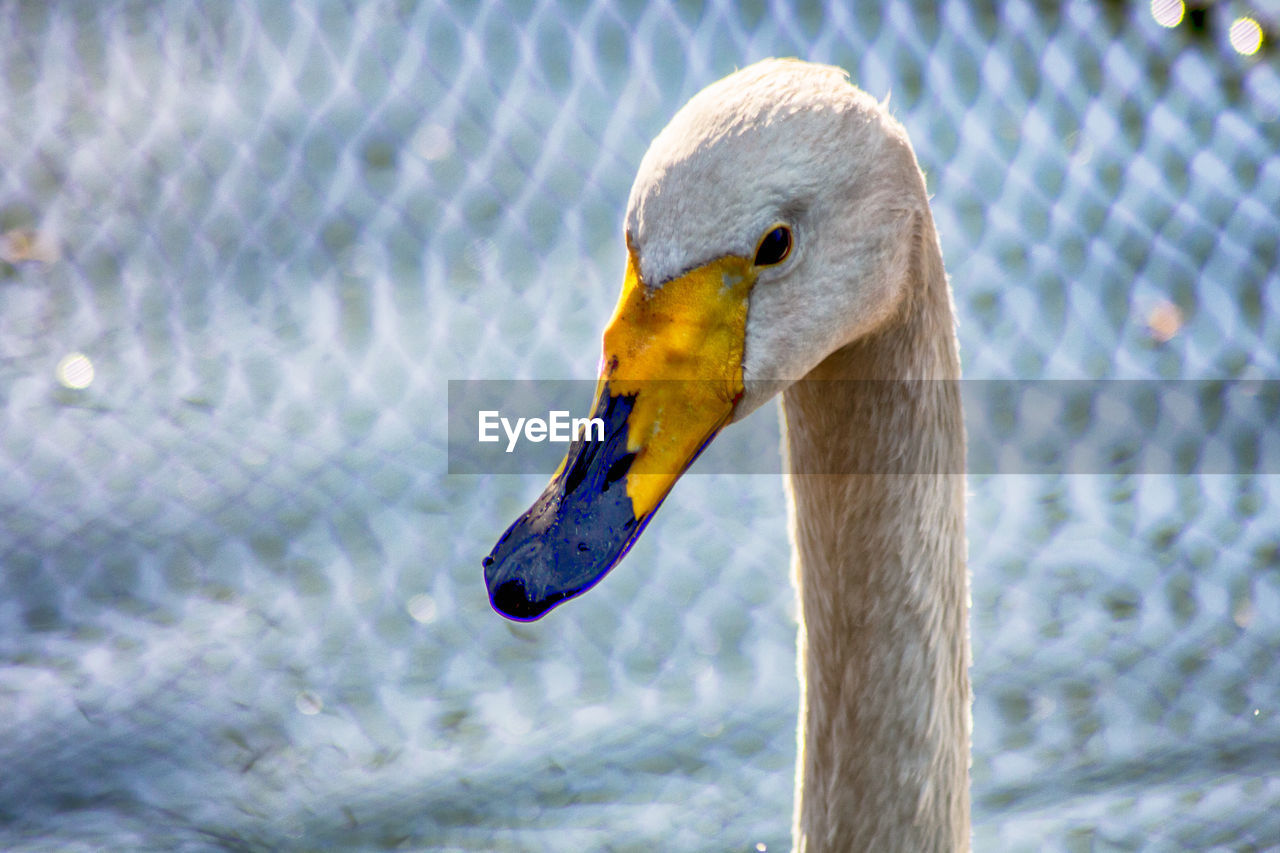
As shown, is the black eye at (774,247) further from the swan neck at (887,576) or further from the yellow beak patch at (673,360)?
the swan neck at (887,576)

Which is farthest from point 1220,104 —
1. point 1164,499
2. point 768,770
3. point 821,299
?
point 821,299

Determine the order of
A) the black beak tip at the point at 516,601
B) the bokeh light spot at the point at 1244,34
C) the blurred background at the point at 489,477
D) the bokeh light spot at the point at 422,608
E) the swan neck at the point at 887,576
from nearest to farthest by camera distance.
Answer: the black beak tip at the point at 516,601, the swan neck at the point at 887,576, the blurred background at the point at 489,477, the bokeh light spot at the point at 422,608, the bokeh light spot at the point at 1244,34

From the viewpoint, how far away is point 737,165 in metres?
1.36

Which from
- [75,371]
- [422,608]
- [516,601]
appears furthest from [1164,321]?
[75,371]

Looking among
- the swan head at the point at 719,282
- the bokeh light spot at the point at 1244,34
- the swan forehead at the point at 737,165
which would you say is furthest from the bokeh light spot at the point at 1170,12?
the swan forehead at the point at 737,165

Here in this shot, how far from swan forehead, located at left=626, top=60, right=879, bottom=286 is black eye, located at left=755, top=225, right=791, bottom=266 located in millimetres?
19

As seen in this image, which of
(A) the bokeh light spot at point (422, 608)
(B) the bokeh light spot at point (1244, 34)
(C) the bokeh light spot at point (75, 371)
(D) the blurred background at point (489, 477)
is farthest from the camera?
(B) the bokeh light spot at point (1244, 34)

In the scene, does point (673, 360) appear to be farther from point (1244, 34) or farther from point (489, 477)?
point (1244, 34)

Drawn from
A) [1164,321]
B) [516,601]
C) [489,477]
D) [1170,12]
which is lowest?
[516,601]

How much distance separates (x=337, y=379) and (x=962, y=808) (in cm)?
283

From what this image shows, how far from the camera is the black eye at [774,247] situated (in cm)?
142

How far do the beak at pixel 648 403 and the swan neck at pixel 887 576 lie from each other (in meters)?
0.26

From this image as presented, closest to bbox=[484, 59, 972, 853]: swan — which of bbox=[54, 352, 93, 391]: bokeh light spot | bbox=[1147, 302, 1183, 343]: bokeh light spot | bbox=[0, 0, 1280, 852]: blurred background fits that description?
bbox=[0, 0, 1280, 852]: blurred background

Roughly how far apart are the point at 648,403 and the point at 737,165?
289mm
